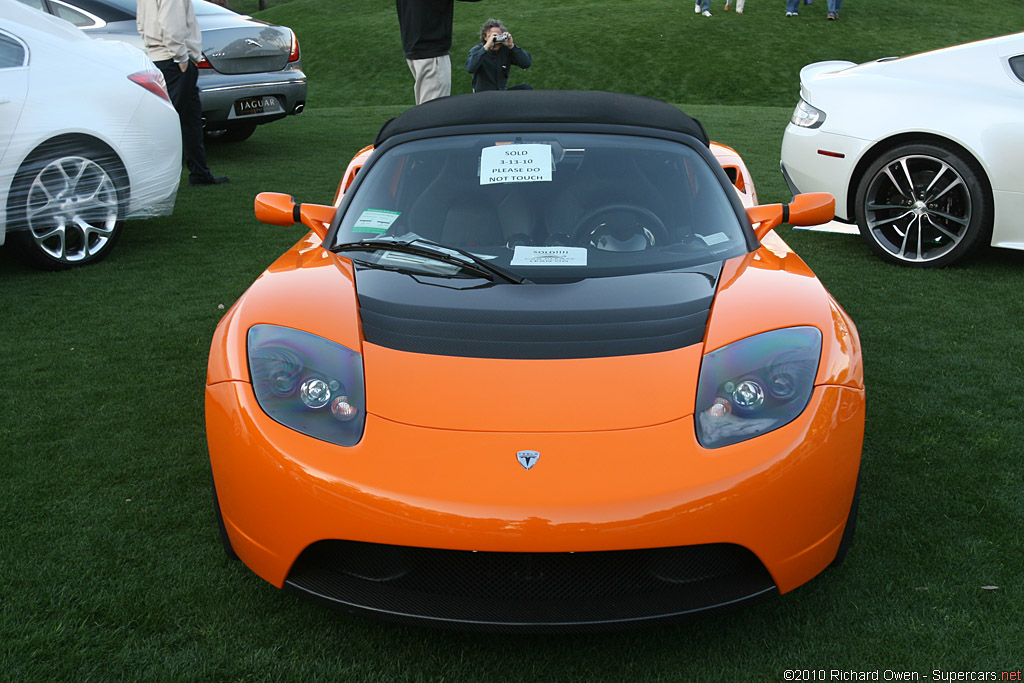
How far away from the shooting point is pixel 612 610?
196 cm

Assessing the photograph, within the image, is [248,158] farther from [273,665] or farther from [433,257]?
[273,665]

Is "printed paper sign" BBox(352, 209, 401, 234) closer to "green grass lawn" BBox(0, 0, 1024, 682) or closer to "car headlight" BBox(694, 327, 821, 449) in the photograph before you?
"green grass lawn" BBox(0, 0, 1024, 682)

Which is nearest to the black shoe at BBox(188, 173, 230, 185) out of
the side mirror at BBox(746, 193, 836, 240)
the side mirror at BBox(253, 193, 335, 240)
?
the side mirror at BBox(253, 193, 335, 240)

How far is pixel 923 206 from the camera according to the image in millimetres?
5348

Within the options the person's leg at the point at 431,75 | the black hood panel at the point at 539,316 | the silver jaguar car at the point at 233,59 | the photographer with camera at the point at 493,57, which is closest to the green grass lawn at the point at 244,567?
the black hood panel at the point at 539,316

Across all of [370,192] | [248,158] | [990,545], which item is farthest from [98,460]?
[248,158]

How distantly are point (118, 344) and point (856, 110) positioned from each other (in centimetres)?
438

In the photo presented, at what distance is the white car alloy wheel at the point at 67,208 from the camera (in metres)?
5.00

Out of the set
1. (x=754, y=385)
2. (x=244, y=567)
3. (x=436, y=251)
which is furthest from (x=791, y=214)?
(x=244, y=567)

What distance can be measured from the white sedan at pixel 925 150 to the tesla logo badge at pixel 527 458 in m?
4.17

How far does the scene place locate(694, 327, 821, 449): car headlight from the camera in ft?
6.88

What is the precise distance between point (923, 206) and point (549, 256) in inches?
137

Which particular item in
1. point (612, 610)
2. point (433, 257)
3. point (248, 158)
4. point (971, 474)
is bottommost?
point (248, 158)

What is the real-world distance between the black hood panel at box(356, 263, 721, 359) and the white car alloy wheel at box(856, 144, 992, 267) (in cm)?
327
